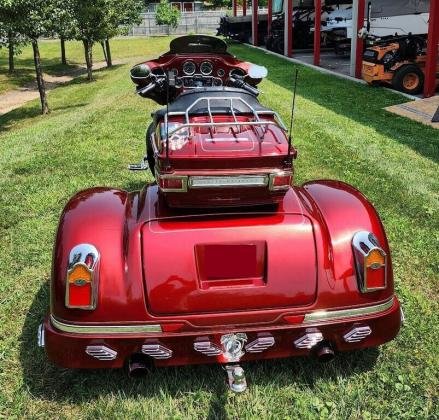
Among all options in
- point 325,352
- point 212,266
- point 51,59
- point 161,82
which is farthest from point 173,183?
point 51,59

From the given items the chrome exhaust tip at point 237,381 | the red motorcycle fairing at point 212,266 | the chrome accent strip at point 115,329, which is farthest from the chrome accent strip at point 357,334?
the chrome accent strip at point 115,329

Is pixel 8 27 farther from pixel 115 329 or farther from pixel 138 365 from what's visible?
pixel 138 365

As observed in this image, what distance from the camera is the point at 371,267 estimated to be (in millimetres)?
2771

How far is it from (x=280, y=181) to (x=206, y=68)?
2782mm

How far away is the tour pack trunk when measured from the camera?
2678mm

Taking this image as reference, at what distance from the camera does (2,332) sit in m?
3.49

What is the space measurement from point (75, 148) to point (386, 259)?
19.8 feet

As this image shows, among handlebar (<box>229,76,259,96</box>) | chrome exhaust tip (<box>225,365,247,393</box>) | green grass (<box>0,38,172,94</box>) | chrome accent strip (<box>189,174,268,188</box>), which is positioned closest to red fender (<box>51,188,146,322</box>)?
chrome accent strip (<box>189,174,268,188</box>)

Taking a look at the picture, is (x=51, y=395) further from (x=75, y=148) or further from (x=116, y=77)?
(x=116, y=77)

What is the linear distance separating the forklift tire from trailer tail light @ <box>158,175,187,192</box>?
1034 cm

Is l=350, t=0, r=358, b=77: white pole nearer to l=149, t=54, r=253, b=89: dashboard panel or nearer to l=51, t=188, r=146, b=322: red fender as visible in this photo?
l=149, t=54, r=253, b=89: dashboard panel

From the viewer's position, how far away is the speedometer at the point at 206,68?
17.3 ft

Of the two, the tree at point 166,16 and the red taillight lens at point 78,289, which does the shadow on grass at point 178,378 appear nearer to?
the red taillight lens at point 78,289

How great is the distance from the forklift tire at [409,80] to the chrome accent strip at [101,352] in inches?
427
